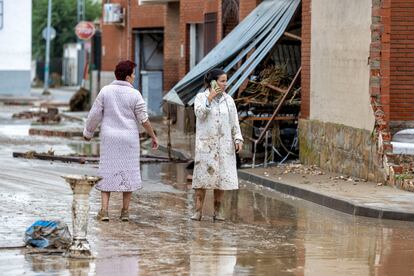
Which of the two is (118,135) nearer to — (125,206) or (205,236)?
(125,206)

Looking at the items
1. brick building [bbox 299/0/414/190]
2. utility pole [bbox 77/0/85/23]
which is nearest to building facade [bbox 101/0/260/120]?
brick building [bbox 299/0/414/190]

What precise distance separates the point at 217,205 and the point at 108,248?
284 cm

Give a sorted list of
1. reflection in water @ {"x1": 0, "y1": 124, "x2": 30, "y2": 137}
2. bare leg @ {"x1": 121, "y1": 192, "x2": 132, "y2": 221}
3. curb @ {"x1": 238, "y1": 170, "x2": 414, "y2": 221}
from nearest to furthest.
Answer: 1. bare leg @ {"x1": 121, "y1": 192, "x2": 132, "y2": 221}
2. curb @ {"x1": 238, "y1": 170, "x2": 414, "y2": 221}
3. reflection in water @ {"x1": 0, "y1": 124, "x2": 30, "y2": 137}

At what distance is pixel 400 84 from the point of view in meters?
17.9

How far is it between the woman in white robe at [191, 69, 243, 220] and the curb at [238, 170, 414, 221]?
1.90 metres

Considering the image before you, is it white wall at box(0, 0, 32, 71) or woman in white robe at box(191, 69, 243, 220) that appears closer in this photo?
woman in white robe at box(191, 69, 243, 220)

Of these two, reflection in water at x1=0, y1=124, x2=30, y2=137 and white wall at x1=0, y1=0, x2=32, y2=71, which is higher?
white wall at x1=0, y1=0, x2=32, y2=71

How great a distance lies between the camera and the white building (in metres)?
54.2

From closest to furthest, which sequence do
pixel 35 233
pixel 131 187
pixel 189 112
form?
1. pixel 35 233
2. pixel 131 187
3. pixel 189 112

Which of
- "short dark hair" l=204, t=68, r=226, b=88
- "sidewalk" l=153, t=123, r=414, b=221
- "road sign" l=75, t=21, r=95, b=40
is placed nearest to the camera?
"short dark hair" l=204, t=68, r=226, b=88

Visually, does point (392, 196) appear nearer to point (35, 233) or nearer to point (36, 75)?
point (35, 233)

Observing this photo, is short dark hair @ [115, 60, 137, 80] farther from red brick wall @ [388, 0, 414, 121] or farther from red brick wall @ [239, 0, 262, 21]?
red brick wall @ [239, 0, 262, 21]

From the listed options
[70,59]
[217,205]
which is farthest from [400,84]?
[70,59]

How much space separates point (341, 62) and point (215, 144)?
565cm
